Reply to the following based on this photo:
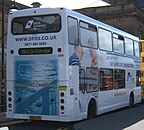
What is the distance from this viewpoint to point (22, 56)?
13.5 metres

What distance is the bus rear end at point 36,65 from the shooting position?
12.9 meters

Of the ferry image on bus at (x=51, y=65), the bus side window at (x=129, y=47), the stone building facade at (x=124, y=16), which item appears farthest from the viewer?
the stone building facade at (x=124, y=16)

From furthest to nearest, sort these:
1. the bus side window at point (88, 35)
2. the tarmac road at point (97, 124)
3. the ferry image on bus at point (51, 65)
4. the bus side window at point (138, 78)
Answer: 1. the bus side window at point (138, 78)
2. the bus side window at point (88, 35)
3. the ferry image on bus at point (51, 65)
4. the tarmac road at point (97, 124)

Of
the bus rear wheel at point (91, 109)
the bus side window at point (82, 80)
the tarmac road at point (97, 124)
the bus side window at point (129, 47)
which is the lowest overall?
the tarmac road at point (97, 124)

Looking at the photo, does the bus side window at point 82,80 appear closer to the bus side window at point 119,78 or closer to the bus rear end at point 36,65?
the bus rear end at point 36,65

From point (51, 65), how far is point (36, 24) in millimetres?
1596

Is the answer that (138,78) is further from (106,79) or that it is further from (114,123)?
(114,123)

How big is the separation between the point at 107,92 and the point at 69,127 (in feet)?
11.0

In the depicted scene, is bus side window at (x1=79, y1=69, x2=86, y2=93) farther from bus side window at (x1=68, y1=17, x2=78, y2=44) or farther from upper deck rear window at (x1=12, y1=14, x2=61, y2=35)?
upper deck rear window at (x1=12, y1=14, x2=61, y2=35)

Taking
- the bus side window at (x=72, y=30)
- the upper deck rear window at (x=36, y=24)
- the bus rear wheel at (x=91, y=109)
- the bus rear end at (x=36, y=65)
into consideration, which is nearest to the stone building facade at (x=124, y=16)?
the bus rear wheel at (x=91, y=109)

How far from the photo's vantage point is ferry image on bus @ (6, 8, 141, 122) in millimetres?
12844

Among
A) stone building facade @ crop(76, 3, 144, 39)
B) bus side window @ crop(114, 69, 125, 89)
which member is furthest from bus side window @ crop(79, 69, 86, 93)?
stone building facade @ crop(76, 3, 144, 39)

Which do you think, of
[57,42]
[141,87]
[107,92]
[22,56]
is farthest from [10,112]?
[141,87]

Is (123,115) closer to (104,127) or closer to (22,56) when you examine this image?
(104,127)
